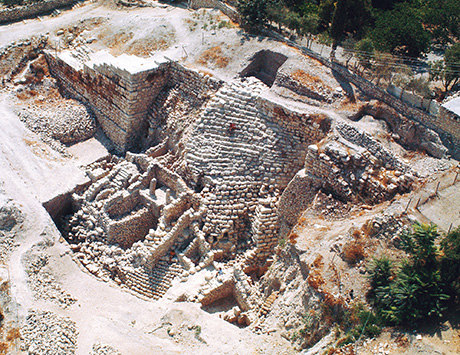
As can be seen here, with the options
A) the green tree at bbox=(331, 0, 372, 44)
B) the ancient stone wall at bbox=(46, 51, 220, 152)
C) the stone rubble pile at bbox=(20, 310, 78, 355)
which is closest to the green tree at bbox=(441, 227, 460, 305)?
the stone rubble pile at bbox=(20, 310, 78, 355)

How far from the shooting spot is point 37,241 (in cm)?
2177

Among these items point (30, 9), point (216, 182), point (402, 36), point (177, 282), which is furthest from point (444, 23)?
point (30, 9)

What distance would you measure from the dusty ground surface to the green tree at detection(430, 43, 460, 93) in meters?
4.61

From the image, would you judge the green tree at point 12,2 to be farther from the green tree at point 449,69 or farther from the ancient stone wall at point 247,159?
the green tree at point 449,69

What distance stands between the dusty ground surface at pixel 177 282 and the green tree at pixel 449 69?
4.61 meters

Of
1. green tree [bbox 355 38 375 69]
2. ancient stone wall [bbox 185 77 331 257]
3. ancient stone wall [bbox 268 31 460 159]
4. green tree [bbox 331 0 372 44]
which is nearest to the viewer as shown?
ancient stone wall [bbox 268 31 460 159]

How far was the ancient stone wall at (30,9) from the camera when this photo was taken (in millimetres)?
34250

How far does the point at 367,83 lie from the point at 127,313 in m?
16.9

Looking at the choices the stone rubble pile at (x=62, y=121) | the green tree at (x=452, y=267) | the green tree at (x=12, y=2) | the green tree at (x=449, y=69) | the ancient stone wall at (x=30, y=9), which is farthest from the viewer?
the green tree at (x=12, y=2)

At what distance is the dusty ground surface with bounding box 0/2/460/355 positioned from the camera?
17.2 m

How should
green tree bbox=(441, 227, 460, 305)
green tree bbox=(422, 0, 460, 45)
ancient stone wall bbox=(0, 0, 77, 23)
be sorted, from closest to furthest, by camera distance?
green tree bbox=(441, 227, 460, 305) < green tree bbox=(422, 0, 460, 45) < ancient stone wall bbox=(0, 0, 77, 23)

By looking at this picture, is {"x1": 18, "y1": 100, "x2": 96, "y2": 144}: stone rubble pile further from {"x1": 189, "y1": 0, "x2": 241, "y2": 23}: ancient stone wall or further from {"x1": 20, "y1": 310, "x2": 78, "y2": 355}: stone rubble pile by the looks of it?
{"x1": 20, "y1": 310, "x2": 78, "y2": 355}: stone rubble pile

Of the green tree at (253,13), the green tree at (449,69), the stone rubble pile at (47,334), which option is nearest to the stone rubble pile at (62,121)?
the green tree at (253,13)

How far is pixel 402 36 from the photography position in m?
25.8
